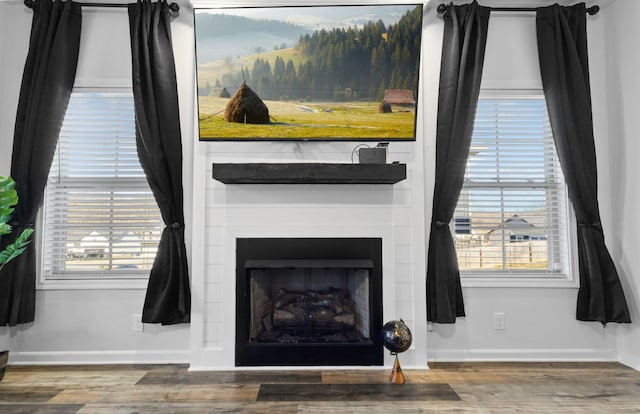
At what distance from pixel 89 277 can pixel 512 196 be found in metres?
3.16

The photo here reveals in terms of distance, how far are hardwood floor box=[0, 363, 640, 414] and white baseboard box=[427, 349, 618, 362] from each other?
0.09 metres

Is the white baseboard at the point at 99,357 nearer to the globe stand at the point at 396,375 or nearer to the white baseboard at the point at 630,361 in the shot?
the globe stand at the point at 396,375

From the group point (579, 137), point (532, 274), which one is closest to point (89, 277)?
point (532, 274)

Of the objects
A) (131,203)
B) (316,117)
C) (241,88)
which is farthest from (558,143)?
(131,203)

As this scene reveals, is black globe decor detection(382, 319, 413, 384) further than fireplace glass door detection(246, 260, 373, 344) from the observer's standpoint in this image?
No

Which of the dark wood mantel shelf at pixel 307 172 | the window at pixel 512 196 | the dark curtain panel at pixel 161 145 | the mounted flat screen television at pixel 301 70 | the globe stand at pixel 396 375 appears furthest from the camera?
the window at pixel 512 196

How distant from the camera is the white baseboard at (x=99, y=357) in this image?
2.88 metres

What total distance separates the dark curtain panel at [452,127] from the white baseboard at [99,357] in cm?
182

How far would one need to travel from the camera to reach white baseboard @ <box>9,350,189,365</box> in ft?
9.44

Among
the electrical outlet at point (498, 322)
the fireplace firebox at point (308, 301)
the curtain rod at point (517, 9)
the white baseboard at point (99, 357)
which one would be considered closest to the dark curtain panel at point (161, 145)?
the white baseboard at point (99, 357)

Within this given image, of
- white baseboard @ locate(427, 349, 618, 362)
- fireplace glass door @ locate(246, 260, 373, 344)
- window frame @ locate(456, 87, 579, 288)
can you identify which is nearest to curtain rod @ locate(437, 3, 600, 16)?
window frame @ locate(456, 87, 579, 288)

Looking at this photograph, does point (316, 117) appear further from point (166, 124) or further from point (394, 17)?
point (166, 124)

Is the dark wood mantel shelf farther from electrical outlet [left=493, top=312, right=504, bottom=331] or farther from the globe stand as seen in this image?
electrical outlet [left=493, top=312, right=504, bottom=331]

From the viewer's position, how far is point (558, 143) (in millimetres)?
2938
